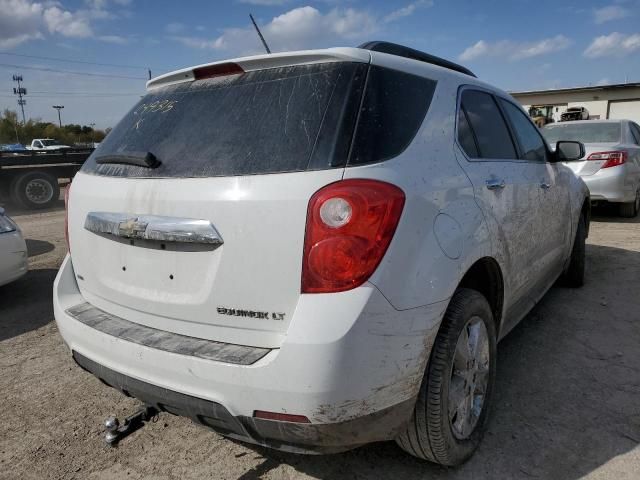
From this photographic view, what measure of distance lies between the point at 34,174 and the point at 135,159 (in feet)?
36.1

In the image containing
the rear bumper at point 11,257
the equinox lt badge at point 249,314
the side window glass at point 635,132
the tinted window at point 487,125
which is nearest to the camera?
the equinox lt badge at point 249,314

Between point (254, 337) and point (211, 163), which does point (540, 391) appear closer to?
point (254, 337)

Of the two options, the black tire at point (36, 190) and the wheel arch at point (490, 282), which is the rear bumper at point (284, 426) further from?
the black tire at point (36, 190)

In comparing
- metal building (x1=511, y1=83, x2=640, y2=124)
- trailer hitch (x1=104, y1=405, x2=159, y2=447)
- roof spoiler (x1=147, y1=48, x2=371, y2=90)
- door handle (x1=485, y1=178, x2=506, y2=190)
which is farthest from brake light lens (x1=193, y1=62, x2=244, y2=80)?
metal building (x1=511, y1=83, x2=640, y2=124)

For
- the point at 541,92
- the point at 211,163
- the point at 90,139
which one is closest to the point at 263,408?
the point at 211,163

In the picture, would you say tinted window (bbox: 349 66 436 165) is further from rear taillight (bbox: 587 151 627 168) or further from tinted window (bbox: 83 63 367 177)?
rear taillight (bbox: 587 151 627 168)

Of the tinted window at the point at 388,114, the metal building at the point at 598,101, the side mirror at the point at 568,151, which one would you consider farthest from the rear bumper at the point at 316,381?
the metal building at the point at 598,101

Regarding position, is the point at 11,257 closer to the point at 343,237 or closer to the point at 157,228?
the point at 157,228

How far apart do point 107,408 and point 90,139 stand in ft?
234

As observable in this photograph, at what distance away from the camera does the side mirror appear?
371 centimetres

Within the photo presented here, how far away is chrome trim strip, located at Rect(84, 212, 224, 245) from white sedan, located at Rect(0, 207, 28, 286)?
3050 mm

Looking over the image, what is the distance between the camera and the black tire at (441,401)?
1.89m

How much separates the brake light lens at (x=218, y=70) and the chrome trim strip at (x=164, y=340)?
44.2 inches

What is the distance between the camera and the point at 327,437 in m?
A: 1.65
